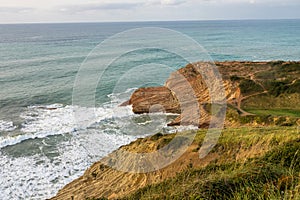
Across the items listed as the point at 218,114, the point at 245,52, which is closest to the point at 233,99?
the point at 218,114

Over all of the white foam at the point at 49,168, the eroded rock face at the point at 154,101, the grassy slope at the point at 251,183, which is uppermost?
the grassy slope at the point at 251,183

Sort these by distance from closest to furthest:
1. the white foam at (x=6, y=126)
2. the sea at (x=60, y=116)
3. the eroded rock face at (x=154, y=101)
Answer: the sea at (x=60, y=116) < the white foam at (x=6, y=126) < the eroded rock face at (x=154, y=101)

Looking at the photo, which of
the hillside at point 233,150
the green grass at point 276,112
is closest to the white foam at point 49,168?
the hillside at point 233,150

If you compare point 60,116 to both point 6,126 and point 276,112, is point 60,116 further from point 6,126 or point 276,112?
point 276,112

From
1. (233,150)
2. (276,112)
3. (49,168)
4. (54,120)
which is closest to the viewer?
(233,150)

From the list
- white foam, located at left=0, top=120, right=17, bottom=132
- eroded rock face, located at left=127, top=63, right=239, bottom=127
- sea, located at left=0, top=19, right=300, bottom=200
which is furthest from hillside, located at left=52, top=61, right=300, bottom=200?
white foam, located at left=0, top=120, right=17, bottom=132

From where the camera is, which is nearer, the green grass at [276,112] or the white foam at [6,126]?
the green grass at [276,112]

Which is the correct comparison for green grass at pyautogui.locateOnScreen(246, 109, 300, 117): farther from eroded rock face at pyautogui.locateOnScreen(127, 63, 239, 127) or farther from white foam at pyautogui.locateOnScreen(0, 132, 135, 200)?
white foam at pyautogui.locateOnScreen(0, 132, 135, 200)

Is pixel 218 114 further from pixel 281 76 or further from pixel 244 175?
pixel 244 175

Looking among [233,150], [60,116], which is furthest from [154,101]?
[233,150]

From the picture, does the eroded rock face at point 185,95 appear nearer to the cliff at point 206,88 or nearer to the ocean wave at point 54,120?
the cliff at point 206,88


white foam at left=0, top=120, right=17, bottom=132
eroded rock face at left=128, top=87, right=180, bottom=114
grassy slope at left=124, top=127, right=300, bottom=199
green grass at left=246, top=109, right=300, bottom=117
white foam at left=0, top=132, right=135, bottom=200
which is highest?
grassy slope at left=124, top=127, right=300, bottom=199

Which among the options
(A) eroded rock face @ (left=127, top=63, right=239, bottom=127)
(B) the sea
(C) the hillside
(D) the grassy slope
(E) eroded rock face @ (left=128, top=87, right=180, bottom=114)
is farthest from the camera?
(E) eroded rock face @ (left=128, top=87, right=180, bottom=114)

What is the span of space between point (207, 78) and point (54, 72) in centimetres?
2526
